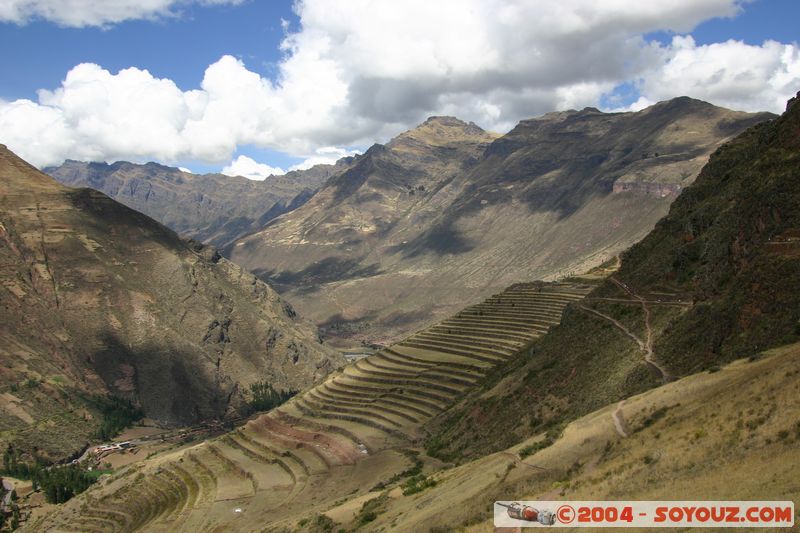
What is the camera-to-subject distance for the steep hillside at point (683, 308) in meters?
40.0

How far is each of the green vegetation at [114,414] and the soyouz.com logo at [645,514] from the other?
501 ft

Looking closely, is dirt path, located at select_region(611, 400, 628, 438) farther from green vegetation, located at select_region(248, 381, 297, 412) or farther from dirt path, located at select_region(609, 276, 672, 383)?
green vegetation, located at select_region(248, 381, 297, 412)

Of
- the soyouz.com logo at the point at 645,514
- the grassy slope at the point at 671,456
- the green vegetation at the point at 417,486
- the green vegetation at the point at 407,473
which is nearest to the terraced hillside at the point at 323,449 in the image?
the green vegetation at the point at 407,473

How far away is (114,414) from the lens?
543ft

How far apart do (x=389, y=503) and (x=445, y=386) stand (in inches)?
1388

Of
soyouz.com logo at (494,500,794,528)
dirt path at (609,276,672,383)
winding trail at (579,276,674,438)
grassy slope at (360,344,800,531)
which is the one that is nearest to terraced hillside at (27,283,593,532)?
winding trail at (579,276,674,438)

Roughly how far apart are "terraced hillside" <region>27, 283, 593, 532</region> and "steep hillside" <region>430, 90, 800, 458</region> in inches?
294

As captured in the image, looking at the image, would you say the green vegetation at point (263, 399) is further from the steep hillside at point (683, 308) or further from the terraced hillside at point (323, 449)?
the steep hillside at point (683, 308)

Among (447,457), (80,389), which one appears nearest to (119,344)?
(80,389)

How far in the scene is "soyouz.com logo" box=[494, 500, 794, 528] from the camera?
1884cm

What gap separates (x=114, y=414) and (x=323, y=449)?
118 meters

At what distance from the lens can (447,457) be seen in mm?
58625

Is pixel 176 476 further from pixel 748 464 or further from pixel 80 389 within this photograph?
pixel 80 389

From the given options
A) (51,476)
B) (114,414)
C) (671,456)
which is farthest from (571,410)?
(114,414)
